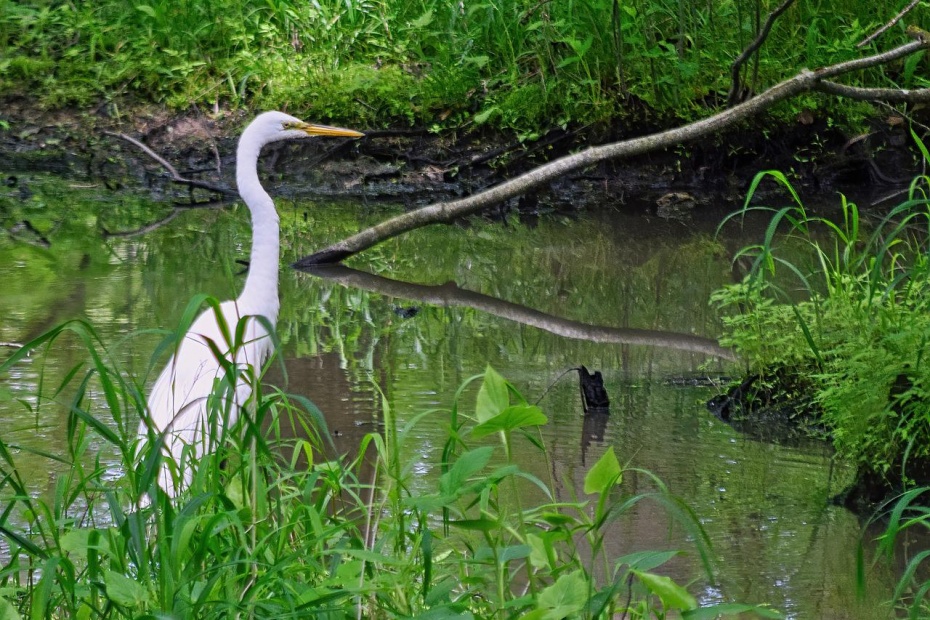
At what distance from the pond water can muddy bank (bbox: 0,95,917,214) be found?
16.6 inches

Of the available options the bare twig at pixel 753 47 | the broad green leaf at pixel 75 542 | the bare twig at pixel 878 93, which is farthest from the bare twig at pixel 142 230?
the broad green leaf at pixel 75 542

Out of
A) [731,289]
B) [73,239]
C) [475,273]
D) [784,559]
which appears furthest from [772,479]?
[73,239]

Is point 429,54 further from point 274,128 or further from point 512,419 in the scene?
point 512,419

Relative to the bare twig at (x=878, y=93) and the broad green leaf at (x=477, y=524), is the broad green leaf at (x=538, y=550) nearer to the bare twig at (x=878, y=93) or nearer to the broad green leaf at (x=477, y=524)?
the broad green leaf at (x=477, y=524)

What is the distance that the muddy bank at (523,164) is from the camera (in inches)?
331

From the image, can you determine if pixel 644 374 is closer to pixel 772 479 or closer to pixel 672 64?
pixel 772 479

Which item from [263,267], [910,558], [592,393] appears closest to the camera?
[910,558]

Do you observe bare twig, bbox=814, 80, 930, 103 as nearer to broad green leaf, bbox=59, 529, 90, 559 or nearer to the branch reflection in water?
the branch reflection in water

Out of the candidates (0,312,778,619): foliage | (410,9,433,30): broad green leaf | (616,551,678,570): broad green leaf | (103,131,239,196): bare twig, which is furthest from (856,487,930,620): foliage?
(410,9,433,30): broad green leaf

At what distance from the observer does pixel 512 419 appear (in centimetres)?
178

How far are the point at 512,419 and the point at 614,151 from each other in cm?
383

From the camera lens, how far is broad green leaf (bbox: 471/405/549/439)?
1.75 m

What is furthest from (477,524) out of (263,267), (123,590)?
(263,267)

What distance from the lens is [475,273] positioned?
20.7ft
